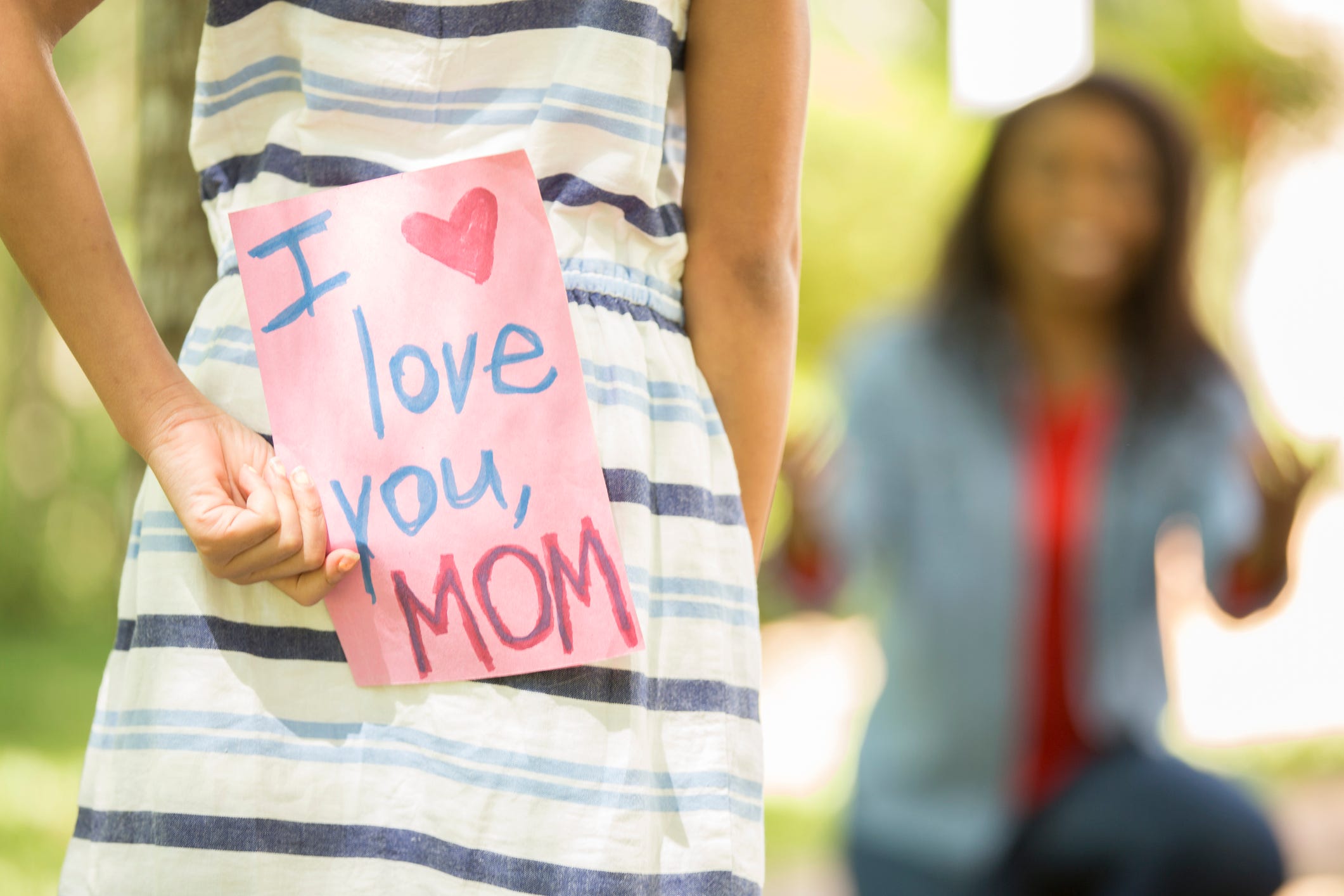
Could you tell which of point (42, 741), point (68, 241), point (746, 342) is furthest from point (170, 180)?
point (42, 741)

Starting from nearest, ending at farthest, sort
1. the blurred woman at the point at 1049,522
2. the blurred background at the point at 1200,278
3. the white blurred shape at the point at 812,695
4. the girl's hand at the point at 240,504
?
the girl's hand at the point at 240,504 < the blurred woman at the point at 1049,522 < the white blurred shape at the point at 812,695 < the blurred background at the point at 1200,278

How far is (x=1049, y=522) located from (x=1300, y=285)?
479 centimetres

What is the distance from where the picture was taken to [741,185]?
84cm

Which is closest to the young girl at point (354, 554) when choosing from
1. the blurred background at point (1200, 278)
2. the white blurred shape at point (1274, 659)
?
the blurred background at point (1200, 278)

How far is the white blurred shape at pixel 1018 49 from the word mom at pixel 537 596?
3.14 meters

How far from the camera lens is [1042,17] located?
149 inches

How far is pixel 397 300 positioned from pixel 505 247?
0.23 ft

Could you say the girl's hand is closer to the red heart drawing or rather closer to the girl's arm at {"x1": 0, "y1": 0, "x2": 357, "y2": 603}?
the girl's arm at {"x1": 0, "y1": 0, "x2": 357, "y2": 603}

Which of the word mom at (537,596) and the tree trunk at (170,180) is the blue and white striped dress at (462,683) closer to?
the word mom at (537,596)

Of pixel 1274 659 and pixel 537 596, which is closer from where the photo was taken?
pixel 537 596

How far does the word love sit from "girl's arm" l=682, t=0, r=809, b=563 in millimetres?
146

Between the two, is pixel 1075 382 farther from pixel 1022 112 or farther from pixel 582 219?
pixel 582 219

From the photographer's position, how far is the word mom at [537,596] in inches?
28.9

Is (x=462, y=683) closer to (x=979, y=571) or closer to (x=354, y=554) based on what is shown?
(x=354, y=554)
